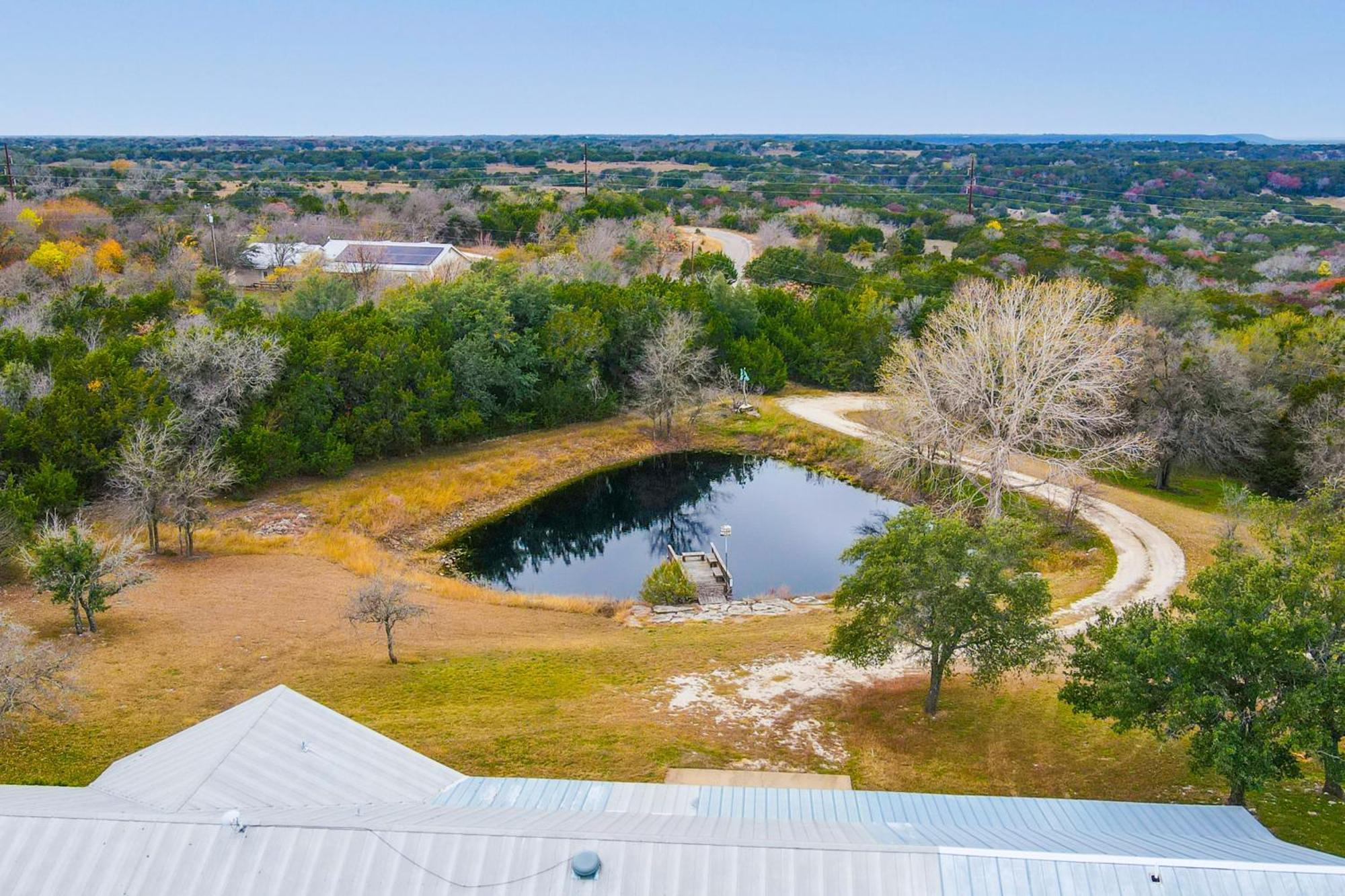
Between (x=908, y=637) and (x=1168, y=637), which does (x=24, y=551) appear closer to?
(x=908, y=637)

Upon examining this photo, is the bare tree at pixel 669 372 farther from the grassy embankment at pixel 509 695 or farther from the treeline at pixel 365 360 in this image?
the grassy embankment at pixel 509 695

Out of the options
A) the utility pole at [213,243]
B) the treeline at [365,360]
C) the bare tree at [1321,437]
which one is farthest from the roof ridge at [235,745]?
the utility pole at [213,243]

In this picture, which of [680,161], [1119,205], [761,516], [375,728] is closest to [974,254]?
[761,516]

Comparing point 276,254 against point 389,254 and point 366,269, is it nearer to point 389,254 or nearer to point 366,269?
point 389,254

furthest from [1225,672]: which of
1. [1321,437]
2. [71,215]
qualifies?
[71,215]

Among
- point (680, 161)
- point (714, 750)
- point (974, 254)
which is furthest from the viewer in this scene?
point (680, 161)
